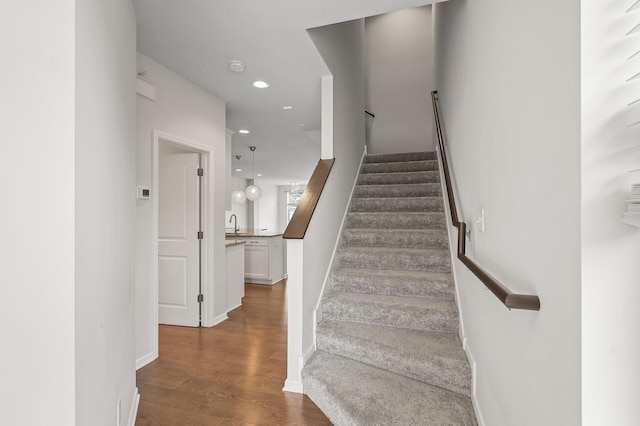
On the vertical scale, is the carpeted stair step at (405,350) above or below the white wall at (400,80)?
below

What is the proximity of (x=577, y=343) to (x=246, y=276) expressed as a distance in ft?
19.0

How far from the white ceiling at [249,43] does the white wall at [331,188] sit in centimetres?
26

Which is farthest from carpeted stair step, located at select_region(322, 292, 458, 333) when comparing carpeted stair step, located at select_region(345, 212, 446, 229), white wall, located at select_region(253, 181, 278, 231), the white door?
white wall, located at select_region(253, 181, 278, 231)

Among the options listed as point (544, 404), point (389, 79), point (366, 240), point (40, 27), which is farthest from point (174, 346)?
point (389, 79)

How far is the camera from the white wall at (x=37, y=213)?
85 cm

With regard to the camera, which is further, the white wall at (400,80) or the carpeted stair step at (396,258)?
the white wall at (400,80)

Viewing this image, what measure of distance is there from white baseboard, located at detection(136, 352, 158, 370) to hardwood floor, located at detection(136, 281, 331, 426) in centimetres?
5

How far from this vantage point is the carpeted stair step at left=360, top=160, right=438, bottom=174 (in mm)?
4094

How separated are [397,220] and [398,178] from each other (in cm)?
89

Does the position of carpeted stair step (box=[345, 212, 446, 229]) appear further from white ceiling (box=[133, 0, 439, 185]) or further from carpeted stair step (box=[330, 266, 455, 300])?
white ceiling (box=[133, 0, 439, 185])

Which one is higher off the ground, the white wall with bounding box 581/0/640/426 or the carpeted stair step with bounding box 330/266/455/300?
the white wall with bounding box 581/0/640/426

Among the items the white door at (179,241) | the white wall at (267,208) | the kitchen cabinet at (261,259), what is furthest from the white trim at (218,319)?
the white wall at (267,208)

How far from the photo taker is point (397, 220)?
11.0ft

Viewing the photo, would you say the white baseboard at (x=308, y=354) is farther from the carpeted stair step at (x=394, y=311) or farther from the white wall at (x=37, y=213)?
the white wall at (x=37, y=213)
